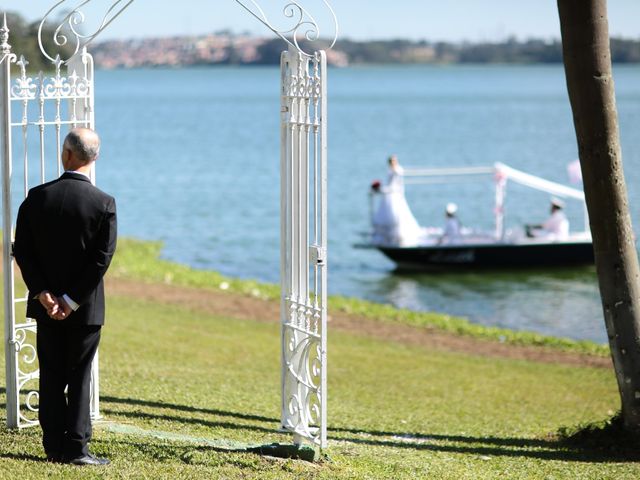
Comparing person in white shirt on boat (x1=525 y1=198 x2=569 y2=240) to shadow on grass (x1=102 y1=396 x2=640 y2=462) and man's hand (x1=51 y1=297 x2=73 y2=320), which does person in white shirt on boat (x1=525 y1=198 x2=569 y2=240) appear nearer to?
shadow on grass (x1=102 y1=396 x2=640 y2=462)

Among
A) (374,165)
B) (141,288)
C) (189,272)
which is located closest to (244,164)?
(374,165)

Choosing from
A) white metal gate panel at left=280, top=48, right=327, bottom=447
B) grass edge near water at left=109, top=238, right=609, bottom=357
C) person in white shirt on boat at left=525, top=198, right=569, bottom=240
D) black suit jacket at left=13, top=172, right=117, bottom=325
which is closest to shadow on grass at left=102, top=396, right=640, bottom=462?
white metal gate panel at left=280, top=48, right=327, bottom=447

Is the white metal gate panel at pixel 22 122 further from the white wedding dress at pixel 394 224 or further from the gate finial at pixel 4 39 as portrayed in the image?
the white wedding dress at pixel 394 224

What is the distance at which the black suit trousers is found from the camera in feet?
21.4

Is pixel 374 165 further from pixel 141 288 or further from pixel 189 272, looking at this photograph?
pixel 141 288

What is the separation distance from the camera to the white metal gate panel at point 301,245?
23.3 ft

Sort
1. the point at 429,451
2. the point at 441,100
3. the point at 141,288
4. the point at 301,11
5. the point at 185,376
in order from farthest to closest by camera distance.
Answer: the point at 441,100
the point at 141,288
the point at 185,376
the point at 429,451
the point at 301,11

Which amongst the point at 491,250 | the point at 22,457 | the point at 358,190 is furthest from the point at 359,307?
the point at 358,190

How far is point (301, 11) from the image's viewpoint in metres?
7.25

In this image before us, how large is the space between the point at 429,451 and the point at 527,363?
6831 millimetres

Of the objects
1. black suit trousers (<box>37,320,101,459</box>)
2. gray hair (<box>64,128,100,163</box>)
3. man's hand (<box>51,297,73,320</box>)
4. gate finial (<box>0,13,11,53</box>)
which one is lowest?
black suit trousers (<box>37,320,101,459</box>)

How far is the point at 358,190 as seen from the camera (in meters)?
51.2

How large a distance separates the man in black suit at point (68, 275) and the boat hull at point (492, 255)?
21.1 m

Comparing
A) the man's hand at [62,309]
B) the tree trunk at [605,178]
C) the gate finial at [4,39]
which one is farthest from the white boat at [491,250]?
the man's hand at [62,309]
